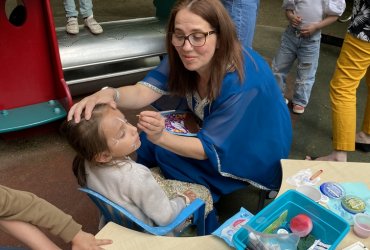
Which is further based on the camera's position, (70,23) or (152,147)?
(70,23)

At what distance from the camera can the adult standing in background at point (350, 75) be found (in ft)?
6.98

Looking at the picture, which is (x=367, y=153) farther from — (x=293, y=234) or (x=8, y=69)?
(x=8, y=69)

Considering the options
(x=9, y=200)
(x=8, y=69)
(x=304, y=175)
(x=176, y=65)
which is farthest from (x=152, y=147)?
(x=8, y=69)

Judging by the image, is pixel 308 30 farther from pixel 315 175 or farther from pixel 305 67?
pixel 315 175

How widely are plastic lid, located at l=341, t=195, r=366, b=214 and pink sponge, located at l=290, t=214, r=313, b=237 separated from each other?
21 centimetres

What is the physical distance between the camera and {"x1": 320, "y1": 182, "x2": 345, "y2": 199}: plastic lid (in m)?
1.39

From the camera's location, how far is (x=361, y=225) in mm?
1244

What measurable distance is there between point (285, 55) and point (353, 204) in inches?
79.3

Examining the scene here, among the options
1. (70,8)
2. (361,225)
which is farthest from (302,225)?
(70,8)

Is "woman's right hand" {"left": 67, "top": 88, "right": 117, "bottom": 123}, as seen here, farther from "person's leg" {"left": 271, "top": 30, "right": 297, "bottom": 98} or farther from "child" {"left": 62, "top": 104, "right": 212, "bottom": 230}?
"person's leg" {"left": 271, "top": 30, "right": 297, "bottom": 98}

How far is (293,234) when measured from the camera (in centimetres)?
117

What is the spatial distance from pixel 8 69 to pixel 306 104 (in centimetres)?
232

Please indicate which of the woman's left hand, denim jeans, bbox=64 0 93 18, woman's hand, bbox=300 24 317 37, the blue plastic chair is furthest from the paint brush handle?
denim jeans, bbox=64 0 93 18

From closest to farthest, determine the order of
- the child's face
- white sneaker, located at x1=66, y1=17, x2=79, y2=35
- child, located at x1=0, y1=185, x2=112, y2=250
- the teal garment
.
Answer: child, located at x1=0, y1=185, x2=112, y2=250 → the child's face → the teal garment → white sneaker, located at x1=66, y1=17, x2=79, y2=35
